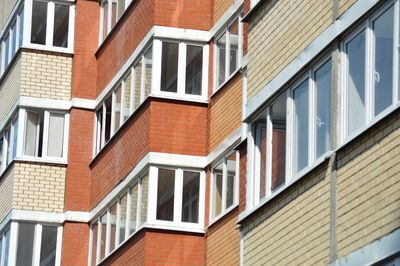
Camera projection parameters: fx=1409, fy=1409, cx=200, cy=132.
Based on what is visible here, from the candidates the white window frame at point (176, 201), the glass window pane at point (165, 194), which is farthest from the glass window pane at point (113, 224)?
the white window frame at point (176, 201)

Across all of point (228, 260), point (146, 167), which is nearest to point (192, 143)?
point (146, 167)

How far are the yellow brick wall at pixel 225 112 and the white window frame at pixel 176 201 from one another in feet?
2.57

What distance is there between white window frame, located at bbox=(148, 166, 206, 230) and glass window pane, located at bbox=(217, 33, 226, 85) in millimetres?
1827

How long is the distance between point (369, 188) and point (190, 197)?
1119 cm

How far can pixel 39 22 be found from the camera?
112 feet

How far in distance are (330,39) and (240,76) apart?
7.89 metres

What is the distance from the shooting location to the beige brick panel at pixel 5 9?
1439 inches

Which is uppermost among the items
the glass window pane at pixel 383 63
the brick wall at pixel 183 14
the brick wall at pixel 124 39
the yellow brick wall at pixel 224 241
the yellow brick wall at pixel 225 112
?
the brick wall at pixel 124 39

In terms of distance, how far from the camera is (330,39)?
17.3 m

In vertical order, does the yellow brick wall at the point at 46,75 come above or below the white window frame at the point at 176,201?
above

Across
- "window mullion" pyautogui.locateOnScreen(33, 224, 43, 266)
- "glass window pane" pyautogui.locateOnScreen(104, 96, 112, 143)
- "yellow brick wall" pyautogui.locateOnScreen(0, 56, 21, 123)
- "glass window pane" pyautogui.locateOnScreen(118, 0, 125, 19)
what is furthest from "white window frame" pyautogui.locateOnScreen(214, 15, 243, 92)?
"yellow brick wall" pyautogui.locateOnScreen(0, 56, 21, 123)

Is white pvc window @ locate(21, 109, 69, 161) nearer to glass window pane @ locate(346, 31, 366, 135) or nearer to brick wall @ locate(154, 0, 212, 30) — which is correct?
brick wall @ locate(154, 0, 212, 30)

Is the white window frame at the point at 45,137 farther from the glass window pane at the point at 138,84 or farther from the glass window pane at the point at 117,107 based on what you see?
the glass window pane at the point at 138,84

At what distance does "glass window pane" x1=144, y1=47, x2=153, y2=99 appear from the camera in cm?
2778
